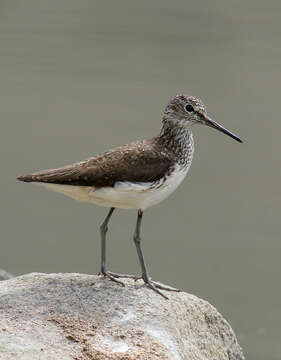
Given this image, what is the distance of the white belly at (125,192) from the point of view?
4.95 m

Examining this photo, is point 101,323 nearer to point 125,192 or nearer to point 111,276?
point 111,276

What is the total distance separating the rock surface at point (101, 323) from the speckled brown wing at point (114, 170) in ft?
2.23

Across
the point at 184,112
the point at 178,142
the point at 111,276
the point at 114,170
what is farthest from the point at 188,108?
the point at 111,276

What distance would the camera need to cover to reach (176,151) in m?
5.21

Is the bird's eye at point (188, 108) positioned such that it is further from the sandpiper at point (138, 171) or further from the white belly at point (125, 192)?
the white belly at point (125, 192)

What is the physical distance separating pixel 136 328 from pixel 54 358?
0.63 meters

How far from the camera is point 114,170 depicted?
497 centimetres

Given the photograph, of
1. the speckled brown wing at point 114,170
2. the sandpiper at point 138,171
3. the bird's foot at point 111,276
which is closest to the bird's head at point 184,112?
the sandpiper at point 138,171

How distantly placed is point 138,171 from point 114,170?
155 millimetres

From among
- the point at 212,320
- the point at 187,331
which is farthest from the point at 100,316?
the point at 212,320

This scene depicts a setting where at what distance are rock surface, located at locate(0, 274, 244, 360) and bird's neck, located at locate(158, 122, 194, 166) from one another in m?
0.90

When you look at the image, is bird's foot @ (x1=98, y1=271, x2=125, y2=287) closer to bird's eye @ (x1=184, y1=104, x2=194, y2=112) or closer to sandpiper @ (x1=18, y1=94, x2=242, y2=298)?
sandpiper @ (x1=18, y1=94, x2=242, y2=298)

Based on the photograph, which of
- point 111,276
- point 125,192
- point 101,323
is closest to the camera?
point 101,323

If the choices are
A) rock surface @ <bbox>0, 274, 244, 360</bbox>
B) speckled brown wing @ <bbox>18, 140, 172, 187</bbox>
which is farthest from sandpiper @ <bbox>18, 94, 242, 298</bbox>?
rock surface @ <bbox>0, 274, 244, 360</bbox>
